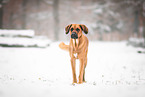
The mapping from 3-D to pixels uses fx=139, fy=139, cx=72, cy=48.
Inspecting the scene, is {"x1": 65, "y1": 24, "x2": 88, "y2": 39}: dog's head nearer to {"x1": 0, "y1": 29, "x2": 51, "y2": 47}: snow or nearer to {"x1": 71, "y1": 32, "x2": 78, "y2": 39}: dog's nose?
{"x1": 71, "y1": 32, "x2": 78, "y2": 39}: dog's nose

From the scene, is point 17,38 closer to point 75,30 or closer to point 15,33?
point 15,33

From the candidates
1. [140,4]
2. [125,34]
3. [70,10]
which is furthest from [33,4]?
[125,34]

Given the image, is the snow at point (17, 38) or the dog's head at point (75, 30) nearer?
the dog's head at point (75, 30)

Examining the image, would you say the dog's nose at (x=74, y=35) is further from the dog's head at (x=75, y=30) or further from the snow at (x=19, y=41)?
the snow at (x=19, y=41)

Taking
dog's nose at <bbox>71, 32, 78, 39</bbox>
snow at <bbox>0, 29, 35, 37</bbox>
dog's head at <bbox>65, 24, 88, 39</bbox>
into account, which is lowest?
dog's nose at <bbox>71, 32, 78, 39</bbox>

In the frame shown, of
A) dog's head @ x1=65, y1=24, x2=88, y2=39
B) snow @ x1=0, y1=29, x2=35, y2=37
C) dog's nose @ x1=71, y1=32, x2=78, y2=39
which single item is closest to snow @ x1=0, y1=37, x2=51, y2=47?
snow @ x1=0, y1=29, x2=35, y2=37

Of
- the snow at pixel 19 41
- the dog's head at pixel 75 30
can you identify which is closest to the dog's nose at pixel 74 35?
the dog's head at pixel 75 30

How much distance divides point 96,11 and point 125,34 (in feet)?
30.3

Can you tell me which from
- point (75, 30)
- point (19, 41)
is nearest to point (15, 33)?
point (19, 41)

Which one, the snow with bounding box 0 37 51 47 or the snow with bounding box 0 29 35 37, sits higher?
the snow with bounding box 0 29 35 37

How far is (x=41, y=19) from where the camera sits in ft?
82.2

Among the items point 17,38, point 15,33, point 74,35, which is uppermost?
point 15,33

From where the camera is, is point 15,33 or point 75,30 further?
point 15,33

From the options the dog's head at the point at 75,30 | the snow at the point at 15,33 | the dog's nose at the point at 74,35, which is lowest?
the dog's nose at the point at 74,35
